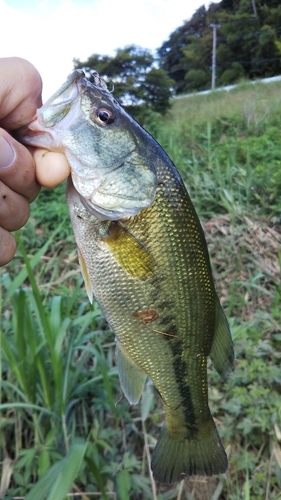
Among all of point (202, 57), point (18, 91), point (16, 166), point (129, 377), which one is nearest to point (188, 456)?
point (129, 377)

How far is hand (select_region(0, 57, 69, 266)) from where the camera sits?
1.08 metres

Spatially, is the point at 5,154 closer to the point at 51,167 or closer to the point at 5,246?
the point at 51,167

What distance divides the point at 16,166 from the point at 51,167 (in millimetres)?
104

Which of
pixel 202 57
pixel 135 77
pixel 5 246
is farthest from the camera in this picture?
pixel 202 57

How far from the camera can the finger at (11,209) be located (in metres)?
1.17

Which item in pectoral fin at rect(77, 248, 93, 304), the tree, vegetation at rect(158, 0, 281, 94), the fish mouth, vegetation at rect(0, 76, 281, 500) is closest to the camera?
the fish mouth

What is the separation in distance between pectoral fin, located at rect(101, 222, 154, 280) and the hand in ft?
0.71

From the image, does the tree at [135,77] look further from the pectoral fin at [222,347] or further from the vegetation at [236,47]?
the pectoral fin at [222,347]

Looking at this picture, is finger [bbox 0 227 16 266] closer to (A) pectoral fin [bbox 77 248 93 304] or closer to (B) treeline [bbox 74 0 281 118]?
(A) pectoral fin [bbox 77 248 93 304]

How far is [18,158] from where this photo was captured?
109 centimetres

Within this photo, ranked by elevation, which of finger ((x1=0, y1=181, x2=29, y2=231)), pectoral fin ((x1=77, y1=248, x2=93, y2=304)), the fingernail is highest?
the fingernail

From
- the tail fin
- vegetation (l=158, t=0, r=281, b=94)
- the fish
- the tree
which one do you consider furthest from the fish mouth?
vegetation (l=158, t=0, r=281, b=94)

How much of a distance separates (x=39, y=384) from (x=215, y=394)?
91 centimetres

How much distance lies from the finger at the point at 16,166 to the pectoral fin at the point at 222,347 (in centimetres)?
71
